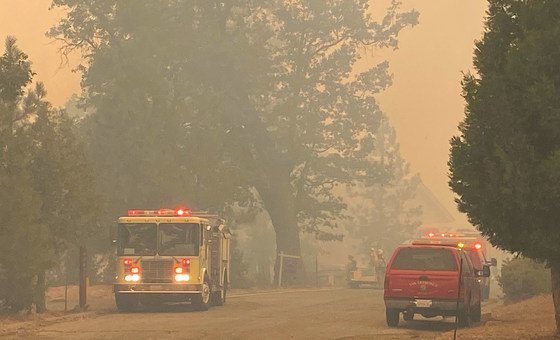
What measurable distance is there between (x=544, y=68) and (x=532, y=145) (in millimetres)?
1326

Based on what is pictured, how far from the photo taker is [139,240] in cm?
3198

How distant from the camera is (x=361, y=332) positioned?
24.2 metres

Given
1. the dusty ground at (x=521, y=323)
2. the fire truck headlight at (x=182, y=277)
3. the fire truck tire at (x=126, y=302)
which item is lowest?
the dusty ground at (x=521, y=323)

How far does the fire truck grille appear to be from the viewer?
31.7 metres

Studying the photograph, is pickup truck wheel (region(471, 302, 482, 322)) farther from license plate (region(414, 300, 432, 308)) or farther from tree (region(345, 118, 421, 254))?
tree (region(345, 118, 421, 254))

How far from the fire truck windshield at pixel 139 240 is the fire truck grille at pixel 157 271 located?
325 mm

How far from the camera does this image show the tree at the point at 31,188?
27547mm

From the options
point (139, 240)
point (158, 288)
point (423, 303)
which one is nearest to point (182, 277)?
point (158, 288)

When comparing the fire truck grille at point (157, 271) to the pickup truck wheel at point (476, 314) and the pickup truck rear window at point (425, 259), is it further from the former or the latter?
the pickup truck wheel at point (476, 314)

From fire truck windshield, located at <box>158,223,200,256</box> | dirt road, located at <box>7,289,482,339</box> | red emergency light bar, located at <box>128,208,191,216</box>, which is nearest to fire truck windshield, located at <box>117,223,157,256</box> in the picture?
fire truck windshield, located at <box>158,223,200,256</box>

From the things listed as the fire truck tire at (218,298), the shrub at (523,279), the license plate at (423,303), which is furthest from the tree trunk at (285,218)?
the license plate at (423,303)

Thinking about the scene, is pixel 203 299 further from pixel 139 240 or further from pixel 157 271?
pixel 139 240

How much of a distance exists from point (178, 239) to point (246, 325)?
253 inches

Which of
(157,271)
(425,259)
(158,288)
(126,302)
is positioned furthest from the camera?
(126,302)
